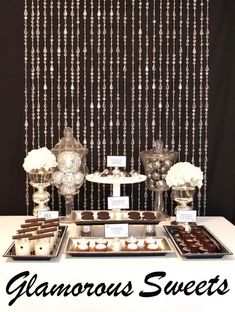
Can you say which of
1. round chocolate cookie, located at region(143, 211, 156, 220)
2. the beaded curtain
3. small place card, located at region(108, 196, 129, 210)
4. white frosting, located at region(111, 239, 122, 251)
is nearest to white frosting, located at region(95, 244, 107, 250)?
white frosting, located at region(111, 239, 122, 251)

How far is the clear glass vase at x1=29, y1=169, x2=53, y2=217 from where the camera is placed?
235 centimetres

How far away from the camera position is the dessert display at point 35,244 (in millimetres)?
1819

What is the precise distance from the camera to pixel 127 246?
75.9 inches

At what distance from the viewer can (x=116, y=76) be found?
2609 mm

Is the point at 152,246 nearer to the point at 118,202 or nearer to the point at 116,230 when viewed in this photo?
the point at 116,230

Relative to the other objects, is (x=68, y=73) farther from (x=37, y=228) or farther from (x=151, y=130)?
(x=37, y=228)

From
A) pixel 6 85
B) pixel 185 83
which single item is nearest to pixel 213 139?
pixel 185 83

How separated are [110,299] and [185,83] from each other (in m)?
1.28

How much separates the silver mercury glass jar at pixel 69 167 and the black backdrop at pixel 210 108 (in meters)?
0.33

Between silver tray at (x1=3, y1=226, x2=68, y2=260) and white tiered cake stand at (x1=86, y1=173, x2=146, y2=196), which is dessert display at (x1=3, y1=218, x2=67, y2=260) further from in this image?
white tiered cake stand at (x1=86, y1=173, x2=146, y2=196)

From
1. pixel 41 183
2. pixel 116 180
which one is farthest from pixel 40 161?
pixel 116 180

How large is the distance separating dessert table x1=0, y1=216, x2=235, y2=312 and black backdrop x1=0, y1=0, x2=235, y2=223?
0.92m

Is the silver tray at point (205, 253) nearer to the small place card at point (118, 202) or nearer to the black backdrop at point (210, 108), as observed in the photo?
the small place card at point (118, 202)

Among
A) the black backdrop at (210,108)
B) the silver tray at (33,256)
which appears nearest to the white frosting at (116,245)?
the silver tray at (33,256)
